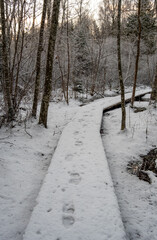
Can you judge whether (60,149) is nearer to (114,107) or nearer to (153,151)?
(153,151)

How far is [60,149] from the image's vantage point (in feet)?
13.9

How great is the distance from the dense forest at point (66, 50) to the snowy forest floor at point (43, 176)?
135 cm

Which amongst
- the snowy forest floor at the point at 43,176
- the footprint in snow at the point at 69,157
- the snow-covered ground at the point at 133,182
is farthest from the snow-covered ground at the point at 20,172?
the snow-covered ground at the point at 133,182

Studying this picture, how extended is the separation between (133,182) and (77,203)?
1.51 m

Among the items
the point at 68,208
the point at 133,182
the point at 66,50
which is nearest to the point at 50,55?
the point at 133,182

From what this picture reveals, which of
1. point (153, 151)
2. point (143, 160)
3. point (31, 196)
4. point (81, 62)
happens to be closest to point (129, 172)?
point (143, 160)

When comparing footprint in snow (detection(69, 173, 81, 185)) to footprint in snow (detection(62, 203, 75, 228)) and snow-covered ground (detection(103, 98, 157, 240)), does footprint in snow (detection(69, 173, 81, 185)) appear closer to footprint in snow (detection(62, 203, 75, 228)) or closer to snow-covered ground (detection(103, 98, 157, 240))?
footprint in snow (detection(62, 203, 75, 228))

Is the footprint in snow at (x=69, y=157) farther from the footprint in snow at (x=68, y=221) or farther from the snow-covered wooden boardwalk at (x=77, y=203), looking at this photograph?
the footprint in snow at (x=68, y=221)

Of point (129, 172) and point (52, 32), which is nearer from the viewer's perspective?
point (129, 172)

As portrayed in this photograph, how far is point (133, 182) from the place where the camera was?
3.32 m

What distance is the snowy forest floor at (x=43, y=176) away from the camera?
232 cm

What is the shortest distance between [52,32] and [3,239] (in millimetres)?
5709

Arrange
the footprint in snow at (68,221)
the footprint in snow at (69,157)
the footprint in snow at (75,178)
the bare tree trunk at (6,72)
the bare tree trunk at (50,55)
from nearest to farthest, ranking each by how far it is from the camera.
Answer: the footprint in snow at (68,221) < the footprint in snow at (75,178) < the footprint in snow at (69,157) < the bare tree trunk at (6,72) < the bare tree trunk at (50,55)

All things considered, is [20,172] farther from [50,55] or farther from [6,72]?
[50,55]
